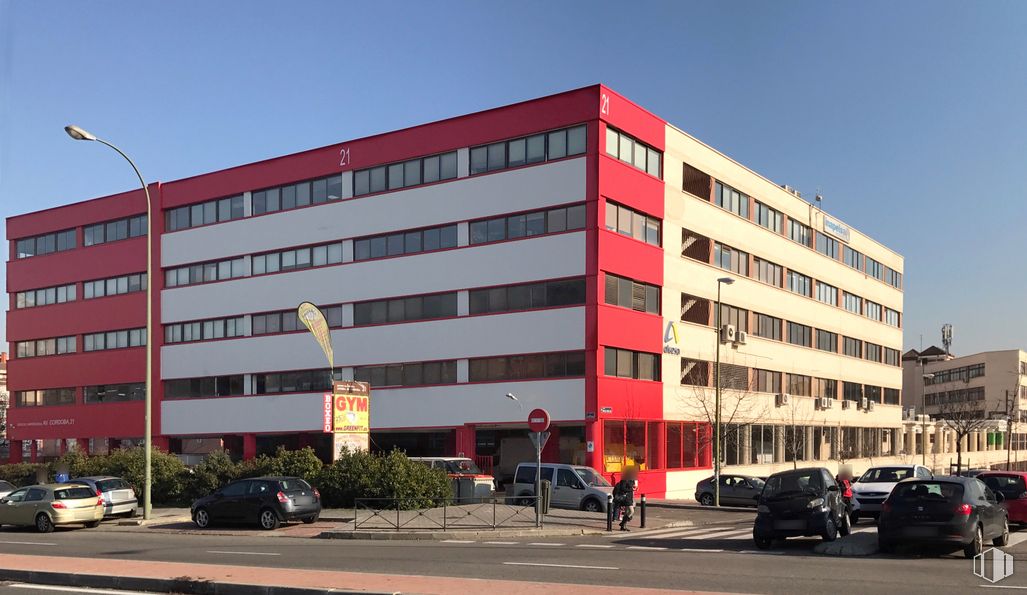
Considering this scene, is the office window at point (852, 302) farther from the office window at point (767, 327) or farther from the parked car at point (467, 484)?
the parked car at point (467, 484)

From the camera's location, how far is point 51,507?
27.5m

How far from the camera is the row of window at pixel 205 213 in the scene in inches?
2121

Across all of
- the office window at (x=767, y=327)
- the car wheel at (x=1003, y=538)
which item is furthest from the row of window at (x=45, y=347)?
the car wheel at (x=1003, y=538)

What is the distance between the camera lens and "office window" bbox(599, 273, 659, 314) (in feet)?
138

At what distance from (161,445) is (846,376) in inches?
1768

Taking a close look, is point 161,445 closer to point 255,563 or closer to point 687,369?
point 687,369

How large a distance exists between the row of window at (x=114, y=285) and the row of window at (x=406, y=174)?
17.4 meters

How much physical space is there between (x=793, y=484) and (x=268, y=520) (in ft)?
46.3

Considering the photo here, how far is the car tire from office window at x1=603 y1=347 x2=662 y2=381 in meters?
18.5

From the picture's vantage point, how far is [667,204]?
4569cm

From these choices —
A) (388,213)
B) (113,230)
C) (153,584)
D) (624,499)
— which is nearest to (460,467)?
(624,499)

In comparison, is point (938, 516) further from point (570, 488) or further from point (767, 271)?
point (767, 271)

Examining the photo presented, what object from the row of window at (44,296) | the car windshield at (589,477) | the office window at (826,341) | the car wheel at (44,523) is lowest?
the car wheel at (44,523)

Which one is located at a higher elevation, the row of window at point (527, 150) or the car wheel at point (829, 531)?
the row of window at point (527, 150)
